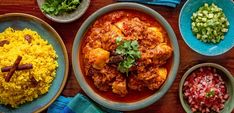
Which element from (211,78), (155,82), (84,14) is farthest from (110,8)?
(211,78)

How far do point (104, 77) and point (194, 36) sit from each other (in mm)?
531

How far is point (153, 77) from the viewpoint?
3109 mm

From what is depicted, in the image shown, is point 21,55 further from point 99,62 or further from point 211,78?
point 211,78

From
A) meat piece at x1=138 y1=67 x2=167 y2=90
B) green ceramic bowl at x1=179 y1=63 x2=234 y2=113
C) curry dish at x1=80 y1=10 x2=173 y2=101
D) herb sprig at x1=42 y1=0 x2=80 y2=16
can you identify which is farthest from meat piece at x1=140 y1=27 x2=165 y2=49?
herb sprig at x1=42 y1=0 x2=80 y2=16

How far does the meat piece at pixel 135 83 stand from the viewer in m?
3.12

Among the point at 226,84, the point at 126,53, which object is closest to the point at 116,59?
the point at 126,53

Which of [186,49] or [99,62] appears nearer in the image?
[99,62]

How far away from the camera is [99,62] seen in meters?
3.05

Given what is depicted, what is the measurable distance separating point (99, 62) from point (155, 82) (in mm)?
309

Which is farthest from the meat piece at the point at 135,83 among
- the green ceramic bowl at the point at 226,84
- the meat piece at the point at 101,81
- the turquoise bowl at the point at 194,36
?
the turquoise bowl at the point at 194,36

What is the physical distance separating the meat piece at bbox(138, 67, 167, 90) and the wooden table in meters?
0.15

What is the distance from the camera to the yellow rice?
10.4 feet

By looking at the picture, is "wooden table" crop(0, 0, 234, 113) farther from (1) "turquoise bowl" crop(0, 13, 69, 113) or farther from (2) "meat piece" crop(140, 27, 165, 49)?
(2) "meat piece" crop(140, 27, 165, 49)

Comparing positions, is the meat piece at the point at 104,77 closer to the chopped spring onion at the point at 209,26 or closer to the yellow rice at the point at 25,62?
the yellow rice at the point at 25,62
